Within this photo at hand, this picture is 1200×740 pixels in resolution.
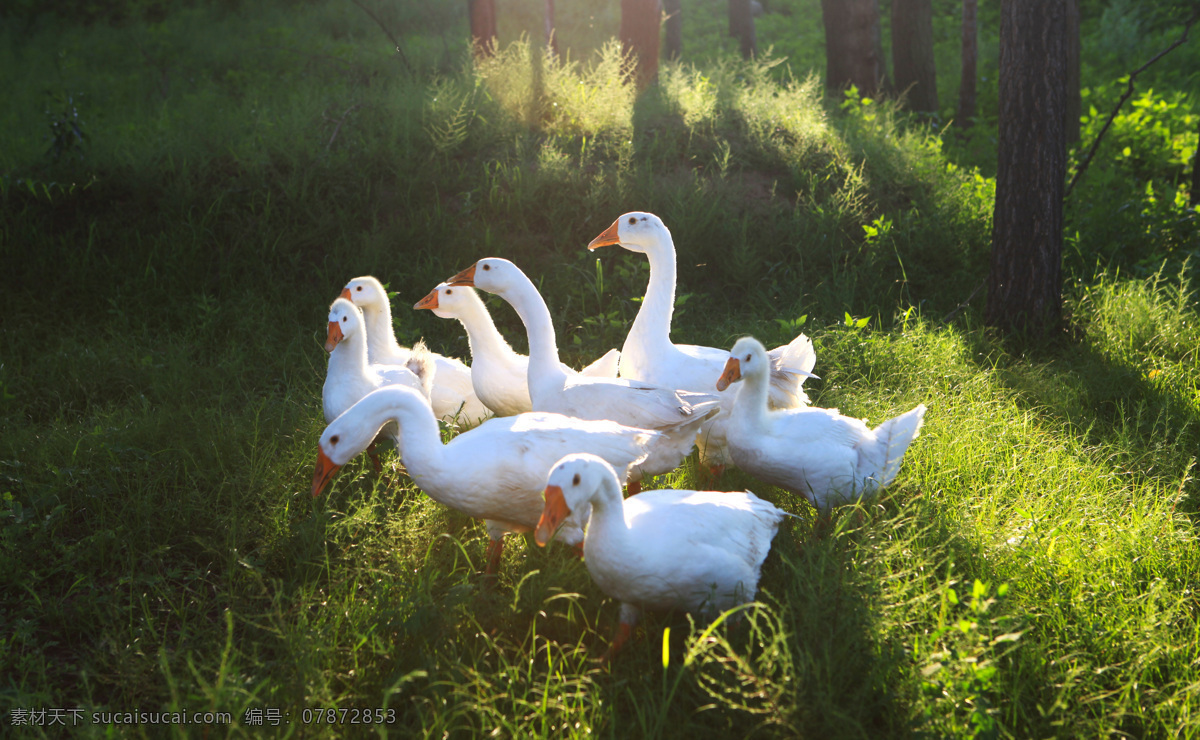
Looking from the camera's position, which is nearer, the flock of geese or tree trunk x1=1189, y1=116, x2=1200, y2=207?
the flock of geese

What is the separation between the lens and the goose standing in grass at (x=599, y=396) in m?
3.48

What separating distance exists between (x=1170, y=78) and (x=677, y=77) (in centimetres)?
1046

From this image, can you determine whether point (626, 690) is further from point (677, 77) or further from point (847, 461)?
point (677, 77)

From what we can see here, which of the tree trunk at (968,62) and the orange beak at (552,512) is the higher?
the tree trunk at (968,62)

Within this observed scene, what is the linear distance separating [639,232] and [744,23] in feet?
44.4

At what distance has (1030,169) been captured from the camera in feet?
17.5

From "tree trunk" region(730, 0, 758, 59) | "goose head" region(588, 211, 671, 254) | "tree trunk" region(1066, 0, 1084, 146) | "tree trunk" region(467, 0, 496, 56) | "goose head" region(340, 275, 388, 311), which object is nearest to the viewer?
"goose head" region(588, 211, 671, 254)

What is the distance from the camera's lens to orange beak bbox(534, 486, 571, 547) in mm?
2443

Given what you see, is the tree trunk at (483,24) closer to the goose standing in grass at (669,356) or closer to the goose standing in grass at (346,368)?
the goose standing in grass at (669,356)

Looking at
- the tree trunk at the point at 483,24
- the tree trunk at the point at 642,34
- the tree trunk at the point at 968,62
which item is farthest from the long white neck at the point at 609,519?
the tree trunk at the point at 968,62

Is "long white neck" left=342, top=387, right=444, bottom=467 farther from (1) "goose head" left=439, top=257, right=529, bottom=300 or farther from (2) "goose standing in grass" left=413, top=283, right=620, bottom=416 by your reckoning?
(2) "goose standing in grass" left=413, top=283, right=620, bottom=416

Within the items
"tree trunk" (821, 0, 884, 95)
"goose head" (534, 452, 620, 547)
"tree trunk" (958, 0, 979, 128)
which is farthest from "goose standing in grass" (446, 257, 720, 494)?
"tree trunk" (958, 0, 979, 128)

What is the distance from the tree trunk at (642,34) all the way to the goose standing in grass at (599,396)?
6.06m

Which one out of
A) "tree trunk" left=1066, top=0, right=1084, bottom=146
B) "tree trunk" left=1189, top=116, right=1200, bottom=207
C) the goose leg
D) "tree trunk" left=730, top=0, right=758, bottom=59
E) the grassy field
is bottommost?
the goose leg
